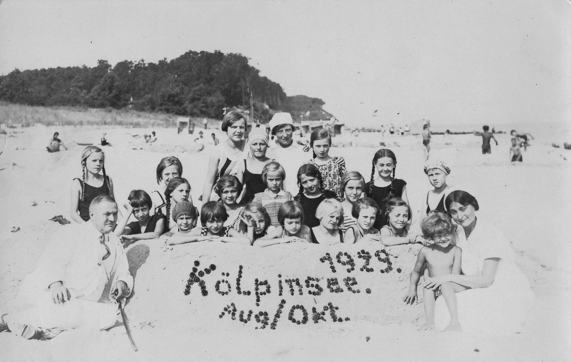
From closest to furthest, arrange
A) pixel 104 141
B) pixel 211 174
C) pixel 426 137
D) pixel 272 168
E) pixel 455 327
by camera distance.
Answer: pixel 455 327
pixel 272 168
pixel 211 174
pixel 104 141
pixel 426 137

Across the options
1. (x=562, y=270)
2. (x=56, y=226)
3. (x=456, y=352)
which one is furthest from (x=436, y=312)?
(x=56, y=226)

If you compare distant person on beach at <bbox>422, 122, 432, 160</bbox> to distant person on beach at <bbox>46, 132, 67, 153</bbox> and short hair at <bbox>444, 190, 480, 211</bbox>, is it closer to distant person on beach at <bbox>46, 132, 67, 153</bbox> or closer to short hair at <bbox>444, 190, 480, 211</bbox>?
short hair at <bbox>444, 190, 480, 211</bbox>

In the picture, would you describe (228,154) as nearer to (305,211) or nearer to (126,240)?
(305,211)

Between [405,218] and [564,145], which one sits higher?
[564,145]

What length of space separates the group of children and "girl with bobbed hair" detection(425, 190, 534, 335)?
0.12 meters

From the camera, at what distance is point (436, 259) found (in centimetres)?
461

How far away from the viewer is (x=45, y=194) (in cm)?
737

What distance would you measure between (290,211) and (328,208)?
14.9 inches

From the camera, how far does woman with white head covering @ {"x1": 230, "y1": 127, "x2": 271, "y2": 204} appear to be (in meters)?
5.25

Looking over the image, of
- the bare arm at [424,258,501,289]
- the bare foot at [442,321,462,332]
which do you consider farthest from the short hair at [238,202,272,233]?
the bare foot at [442,321,462,332]

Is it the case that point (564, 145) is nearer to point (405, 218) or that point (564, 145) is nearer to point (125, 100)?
point (405, 218)

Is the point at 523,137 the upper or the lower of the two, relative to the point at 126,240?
upper

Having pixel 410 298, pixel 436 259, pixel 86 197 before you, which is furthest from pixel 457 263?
pixel 86 197

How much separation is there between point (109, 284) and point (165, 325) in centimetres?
60
